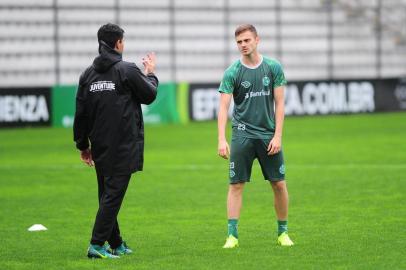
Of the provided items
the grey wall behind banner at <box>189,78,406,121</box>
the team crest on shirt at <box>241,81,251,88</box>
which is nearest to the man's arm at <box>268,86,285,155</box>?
the team crest on shirt at <box>241,81,251,88</box>

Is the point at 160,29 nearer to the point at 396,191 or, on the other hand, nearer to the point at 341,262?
the point at 396,191

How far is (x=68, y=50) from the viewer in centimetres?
3659

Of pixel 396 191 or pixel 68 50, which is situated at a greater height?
pixel 68 50

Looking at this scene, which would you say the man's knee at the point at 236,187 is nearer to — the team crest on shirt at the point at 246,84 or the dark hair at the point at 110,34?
the team crest on shirt at the point at 246,84

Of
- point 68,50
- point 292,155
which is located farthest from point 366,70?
point 292,155

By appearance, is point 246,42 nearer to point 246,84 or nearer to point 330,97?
point 246,84

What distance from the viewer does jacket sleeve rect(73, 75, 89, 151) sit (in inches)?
372

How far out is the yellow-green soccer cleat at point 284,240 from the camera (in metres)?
10.1

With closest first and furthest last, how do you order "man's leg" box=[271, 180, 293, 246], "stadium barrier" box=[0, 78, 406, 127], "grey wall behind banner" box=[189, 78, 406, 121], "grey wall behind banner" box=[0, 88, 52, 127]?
1. "man's leg" box=[271, 180, 293, 246]
2. "grey wall behind banner" box=[0, 88, 52, 127]
3. "stadium barrier" box=[0, 78, 406, 127]
4. "grey wall behind banner" box=[189, 78, 406, 121]

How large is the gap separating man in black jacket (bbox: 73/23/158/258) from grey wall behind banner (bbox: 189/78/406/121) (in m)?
24.4

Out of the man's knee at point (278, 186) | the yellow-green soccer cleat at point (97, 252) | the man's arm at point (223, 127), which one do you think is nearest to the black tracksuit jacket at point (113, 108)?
the yellow-green soccer cleat at point (97, 252)

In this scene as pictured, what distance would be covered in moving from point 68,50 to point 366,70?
11.6m

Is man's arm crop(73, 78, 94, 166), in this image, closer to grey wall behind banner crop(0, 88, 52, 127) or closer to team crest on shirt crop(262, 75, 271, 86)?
team crest on shirt crop(262, 75, 271, 86)

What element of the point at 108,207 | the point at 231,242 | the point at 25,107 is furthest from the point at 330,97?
the point at 108,207
